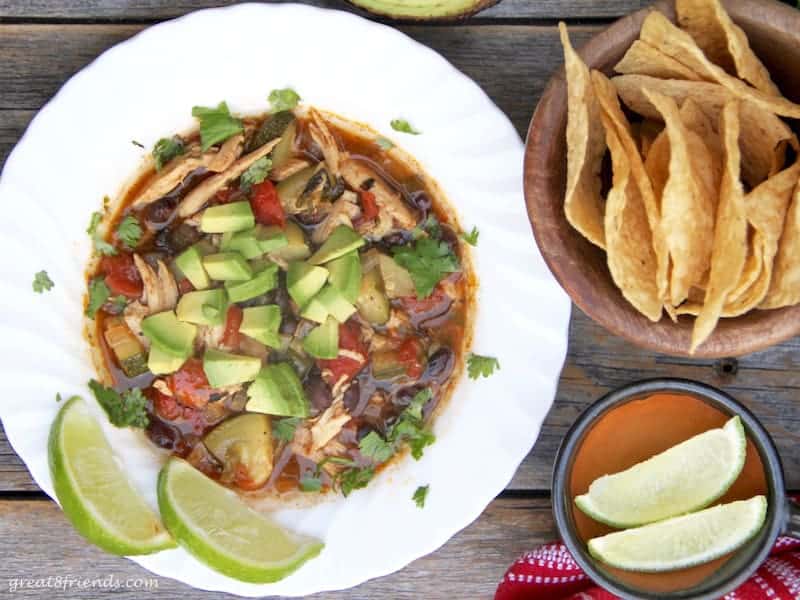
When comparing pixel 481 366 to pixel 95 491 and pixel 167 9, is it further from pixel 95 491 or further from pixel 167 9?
pixel 167 9

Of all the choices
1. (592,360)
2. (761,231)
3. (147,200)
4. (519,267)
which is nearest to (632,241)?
(761,231)

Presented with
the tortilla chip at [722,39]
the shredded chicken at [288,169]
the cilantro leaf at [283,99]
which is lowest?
the shredded chicken at [288,169]

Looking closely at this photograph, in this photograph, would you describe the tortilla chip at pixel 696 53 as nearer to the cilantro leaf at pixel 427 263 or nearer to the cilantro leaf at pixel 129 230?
the cilantro leaf at pixel 427 263

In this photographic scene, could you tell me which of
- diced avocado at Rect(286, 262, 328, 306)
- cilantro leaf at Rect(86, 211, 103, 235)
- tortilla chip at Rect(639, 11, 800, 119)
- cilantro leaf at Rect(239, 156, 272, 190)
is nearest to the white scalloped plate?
cilantro leaf at Rect(86, 211, 103, 235)

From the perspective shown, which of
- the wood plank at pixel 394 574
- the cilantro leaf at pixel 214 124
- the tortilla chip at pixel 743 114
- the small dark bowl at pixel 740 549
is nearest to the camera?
the tortilla chip at pixel 743 114

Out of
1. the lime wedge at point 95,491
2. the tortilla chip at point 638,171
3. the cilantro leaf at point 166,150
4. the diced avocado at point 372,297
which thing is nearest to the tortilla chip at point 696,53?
the tortilla chip at point 638,171

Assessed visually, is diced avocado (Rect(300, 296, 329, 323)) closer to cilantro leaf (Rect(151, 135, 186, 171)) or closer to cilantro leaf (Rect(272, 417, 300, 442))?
cilantro leaf (Rect(272, 417, 300, 442))

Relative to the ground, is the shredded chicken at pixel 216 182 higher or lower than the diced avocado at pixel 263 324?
higher
